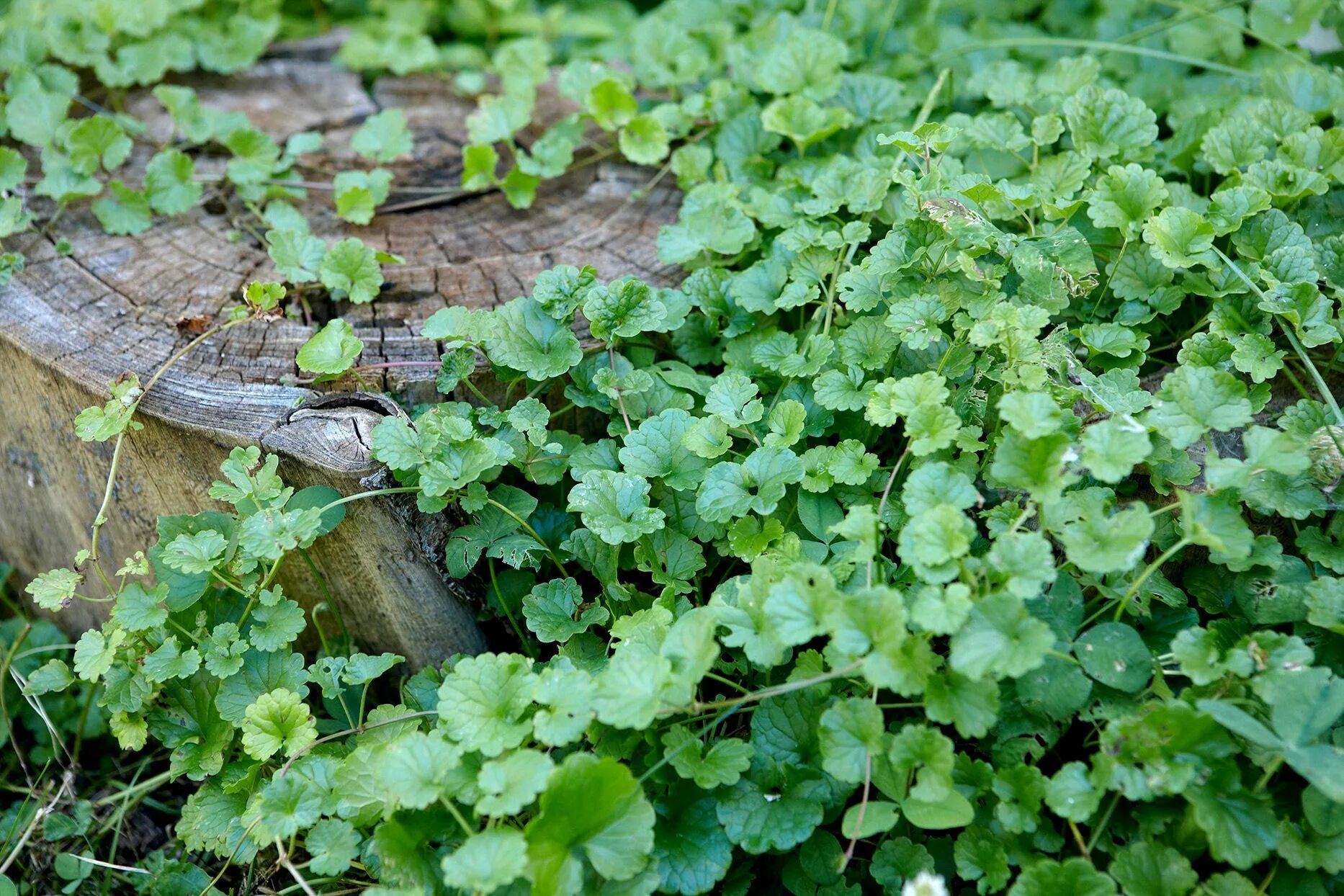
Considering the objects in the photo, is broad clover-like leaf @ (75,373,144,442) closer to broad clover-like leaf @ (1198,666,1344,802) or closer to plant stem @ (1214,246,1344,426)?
broad clover-like leaf @ (1198,666,1344,802)

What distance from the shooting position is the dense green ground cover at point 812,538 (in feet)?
5.12

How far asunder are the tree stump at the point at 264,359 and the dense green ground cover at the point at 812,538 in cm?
8

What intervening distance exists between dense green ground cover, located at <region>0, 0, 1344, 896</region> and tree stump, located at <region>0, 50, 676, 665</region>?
0.08 metres

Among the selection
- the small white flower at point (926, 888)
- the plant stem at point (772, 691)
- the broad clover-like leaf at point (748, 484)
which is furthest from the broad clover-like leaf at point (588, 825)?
the broad clover-like leaf at point (748, 484)

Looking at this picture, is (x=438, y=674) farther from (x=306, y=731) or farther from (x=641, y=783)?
(x=641, y=783)

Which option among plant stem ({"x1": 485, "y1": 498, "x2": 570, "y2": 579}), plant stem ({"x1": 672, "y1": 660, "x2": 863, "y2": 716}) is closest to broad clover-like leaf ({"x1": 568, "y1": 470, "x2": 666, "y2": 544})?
plant stem ({"x1": 485, "y1": 498, "x2": 570, "y2": 579})

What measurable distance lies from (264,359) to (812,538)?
123 centimetres

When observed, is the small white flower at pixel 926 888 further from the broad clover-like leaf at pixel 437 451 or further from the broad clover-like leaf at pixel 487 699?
the broad clover-like leaf at pixel 437 451

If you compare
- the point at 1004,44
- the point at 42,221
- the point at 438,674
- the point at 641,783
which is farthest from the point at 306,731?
the point at 1004,44

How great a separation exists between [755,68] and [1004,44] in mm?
688

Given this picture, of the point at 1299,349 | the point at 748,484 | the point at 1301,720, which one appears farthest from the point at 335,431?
the point at 1299,349

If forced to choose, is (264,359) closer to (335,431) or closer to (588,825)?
(335,431)

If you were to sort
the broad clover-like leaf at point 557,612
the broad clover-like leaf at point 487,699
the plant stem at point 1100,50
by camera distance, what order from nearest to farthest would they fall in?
the broad clover-like leaf at point 487,699 → the broad clover-like leaf at point 557,612 → the plant stem at point 1100,50

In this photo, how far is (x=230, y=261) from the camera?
8.19ft
